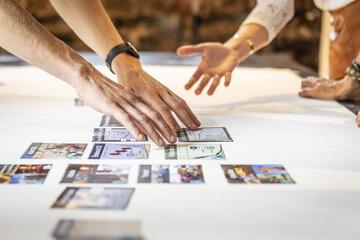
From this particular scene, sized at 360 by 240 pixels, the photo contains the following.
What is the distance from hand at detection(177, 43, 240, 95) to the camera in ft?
6.16

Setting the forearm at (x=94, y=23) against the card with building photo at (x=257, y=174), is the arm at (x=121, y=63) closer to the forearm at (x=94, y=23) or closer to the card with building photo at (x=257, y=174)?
the forearm at (x=94, y=23)

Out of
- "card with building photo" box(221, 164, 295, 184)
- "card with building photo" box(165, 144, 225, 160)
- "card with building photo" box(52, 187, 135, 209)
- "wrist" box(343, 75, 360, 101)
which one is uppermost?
"wrist" box(343, 75, 360, 101)

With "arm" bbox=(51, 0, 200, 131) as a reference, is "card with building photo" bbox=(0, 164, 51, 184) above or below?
below

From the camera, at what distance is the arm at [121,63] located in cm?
143

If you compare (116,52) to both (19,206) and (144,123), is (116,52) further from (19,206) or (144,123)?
(19,206)

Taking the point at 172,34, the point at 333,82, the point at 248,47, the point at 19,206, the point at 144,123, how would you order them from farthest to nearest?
the point at 172,34
the point at 248,47
the point at 333,82
the point at 144,123
the point at 19,206

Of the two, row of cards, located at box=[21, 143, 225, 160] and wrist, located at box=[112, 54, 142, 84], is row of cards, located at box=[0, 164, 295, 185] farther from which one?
wrist, located at box=[112, 54, 142, 84]

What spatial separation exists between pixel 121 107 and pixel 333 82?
893 mm

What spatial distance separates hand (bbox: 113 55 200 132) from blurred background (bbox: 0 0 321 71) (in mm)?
3271

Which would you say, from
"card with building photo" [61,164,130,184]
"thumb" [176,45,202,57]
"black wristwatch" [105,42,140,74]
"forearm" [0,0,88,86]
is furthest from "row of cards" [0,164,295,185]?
"thumb" [176,45,202,57]

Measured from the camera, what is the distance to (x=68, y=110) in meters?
1.68

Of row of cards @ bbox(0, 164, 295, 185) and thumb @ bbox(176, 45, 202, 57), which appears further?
thumb @ bbox(176, 45, 202, 57)

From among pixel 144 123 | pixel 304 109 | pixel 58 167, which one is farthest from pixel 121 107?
pixel 304 109

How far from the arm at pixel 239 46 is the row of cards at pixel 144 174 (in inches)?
28.3
